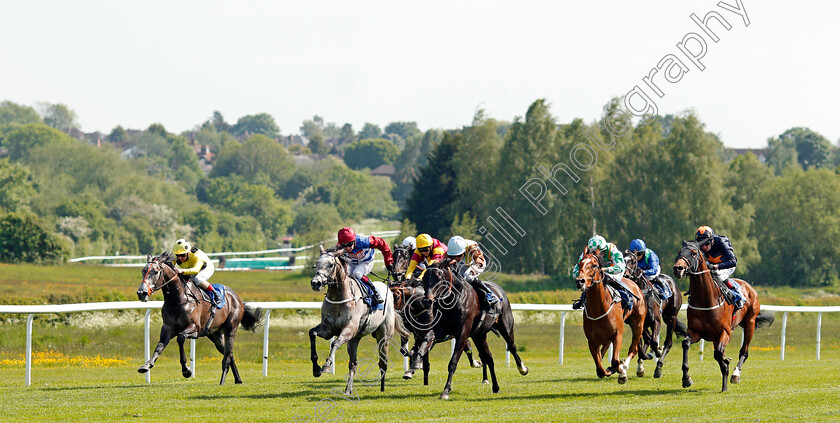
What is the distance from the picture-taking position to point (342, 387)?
11023 millimetres

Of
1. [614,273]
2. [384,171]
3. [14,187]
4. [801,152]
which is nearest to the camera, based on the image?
[614,273]

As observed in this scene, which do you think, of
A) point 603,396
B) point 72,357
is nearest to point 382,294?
point 603,396

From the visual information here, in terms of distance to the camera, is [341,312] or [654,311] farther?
[654,311]

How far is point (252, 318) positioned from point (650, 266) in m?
5.13

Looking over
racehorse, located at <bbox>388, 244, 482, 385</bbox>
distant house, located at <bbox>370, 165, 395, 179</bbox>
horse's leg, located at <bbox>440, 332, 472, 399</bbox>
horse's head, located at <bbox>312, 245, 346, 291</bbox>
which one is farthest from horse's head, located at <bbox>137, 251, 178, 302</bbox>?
distant house, located at <bbox>370, 165, 395, 179</bbox>

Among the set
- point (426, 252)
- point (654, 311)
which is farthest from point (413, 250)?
point (654, 311)

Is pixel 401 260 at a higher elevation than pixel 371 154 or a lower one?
lower

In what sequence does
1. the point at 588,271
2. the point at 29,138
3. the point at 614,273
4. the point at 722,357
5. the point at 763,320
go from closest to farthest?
1. the point at 588,271
2. the point at 722,357
3. the point at 614,273
4. the point at 763,320
5. the point at 29,138

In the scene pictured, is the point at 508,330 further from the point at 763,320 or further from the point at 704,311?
the point at 763,320

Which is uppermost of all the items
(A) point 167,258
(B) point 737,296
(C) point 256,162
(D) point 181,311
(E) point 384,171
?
(E) point 384,171

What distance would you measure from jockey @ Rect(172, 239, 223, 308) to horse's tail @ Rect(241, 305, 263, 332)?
852 millimetres

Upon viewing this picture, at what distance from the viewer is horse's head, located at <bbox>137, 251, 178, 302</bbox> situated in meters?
10.3

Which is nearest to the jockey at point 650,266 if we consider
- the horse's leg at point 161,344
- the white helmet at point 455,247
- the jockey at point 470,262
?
the jockey at point 470,262

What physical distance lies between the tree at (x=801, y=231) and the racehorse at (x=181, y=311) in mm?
43595
